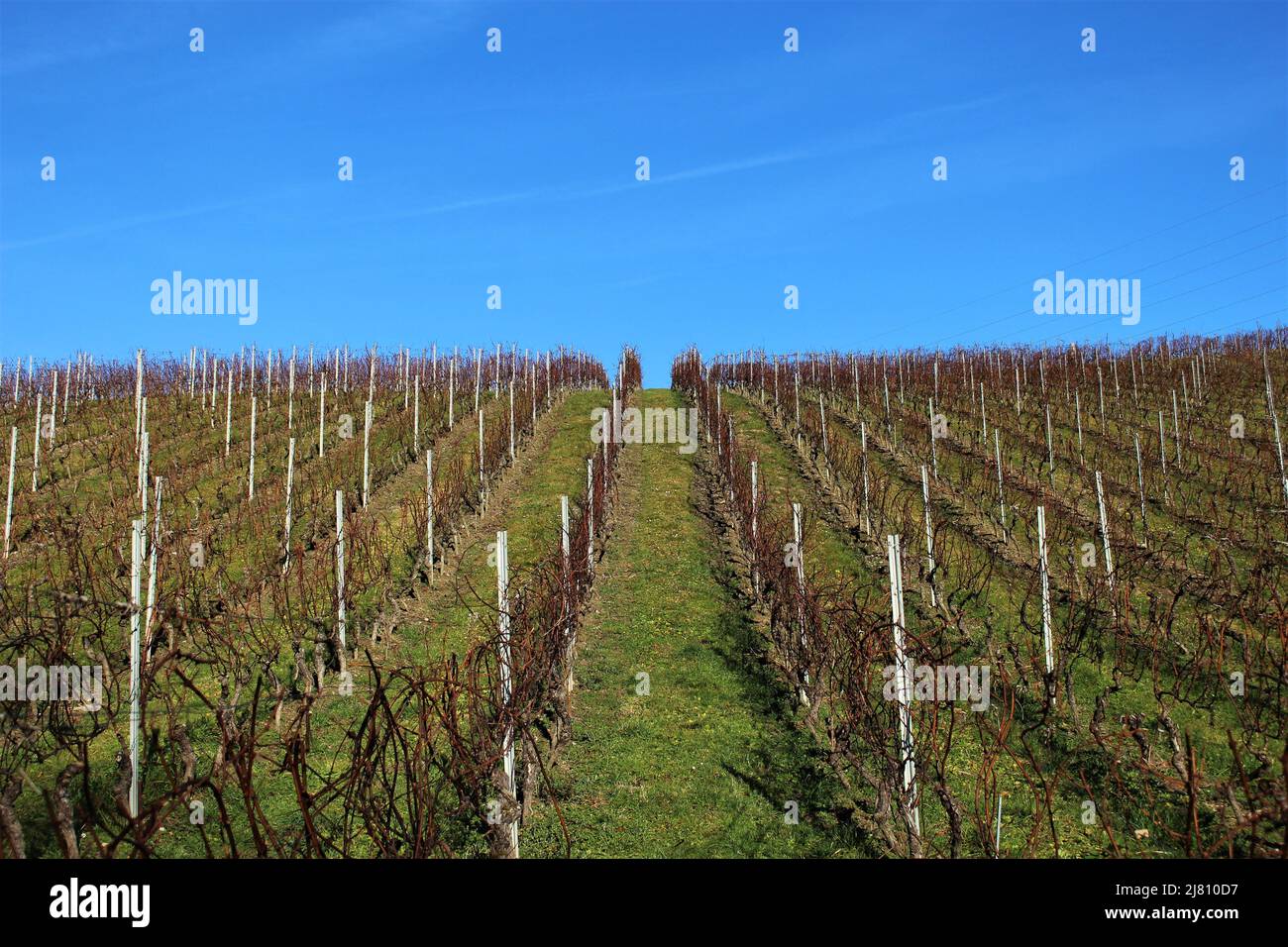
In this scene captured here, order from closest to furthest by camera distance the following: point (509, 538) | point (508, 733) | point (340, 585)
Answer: point (508, 733)
point (340, 585)
point (509, 538)

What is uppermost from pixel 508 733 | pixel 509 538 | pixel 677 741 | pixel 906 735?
pixel 509 538

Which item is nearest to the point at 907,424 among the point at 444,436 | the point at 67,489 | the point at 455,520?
the point at 444,436

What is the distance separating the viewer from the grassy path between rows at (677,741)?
6.41 m

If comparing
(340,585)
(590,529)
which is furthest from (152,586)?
(590,529)

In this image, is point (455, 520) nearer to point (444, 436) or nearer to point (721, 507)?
point (721, 507)

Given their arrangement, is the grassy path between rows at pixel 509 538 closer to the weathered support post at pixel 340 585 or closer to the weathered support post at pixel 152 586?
the weathered support post at pixel 340 585

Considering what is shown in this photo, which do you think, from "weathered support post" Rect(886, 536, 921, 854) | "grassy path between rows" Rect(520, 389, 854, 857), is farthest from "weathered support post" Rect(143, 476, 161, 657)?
"weathered support post" Rect(886, 536, 921, 854)

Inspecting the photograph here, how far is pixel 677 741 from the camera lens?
26.6ft

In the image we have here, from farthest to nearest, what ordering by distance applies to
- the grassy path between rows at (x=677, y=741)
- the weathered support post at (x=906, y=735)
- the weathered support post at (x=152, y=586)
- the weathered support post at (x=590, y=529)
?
the weathered support post at (x=590, y=529), the weathered support post at (x=152, y=586), the grassy path between rows at (x=677, y=741), the weathered support post at (x=906, y=735)

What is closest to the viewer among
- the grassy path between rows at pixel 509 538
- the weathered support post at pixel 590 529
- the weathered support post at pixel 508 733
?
the weathered support post at pixel 508 733

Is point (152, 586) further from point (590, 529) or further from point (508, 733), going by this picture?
point (590, 529)

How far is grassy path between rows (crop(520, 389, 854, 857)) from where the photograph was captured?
6414mm

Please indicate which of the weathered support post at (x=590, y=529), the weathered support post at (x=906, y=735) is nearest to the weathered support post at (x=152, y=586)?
the weathered support post at (x=906, y=735)

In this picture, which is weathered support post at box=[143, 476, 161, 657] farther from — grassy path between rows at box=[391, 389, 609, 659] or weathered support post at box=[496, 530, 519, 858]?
grassy path between rows at box=[391, 389, 609, 659]
